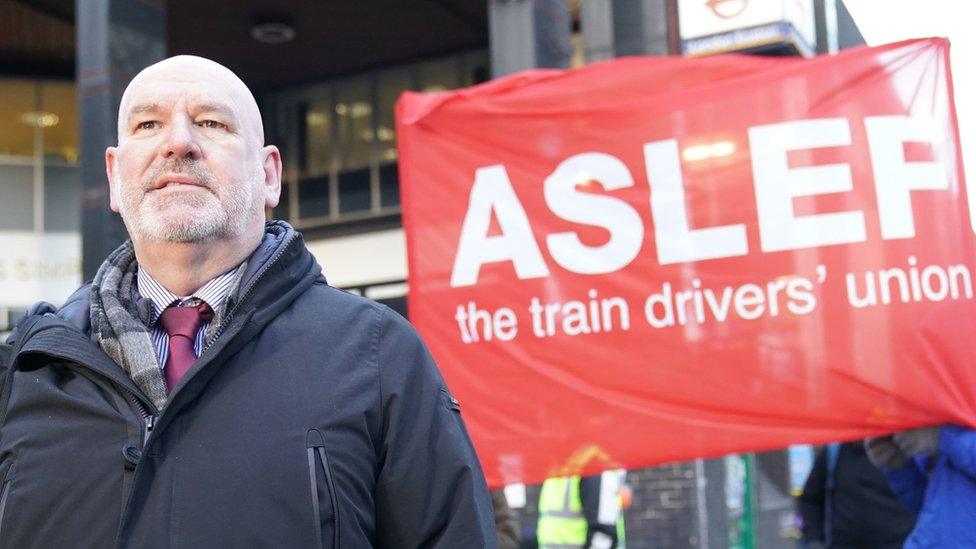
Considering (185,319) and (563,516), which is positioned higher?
(185,319)

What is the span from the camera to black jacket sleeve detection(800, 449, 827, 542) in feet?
24.9

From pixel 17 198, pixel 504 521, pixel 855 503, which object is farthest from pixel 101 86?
pixel 17 198

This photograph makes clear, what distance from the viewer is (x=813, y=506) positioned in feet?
25.0

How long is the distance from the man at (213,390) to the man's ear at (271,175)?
2.7 inches

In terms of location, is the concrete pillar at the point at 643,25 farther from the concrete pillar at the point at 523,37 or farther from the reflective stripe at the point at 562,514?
the reflective stripe at the point at 562,514

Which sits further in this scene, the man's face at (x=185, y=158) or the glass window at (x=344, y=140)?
the glass window at (x=344, y=140)

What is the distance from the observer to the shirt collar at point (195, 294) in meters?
2.26

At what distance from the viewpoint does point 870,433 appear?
14.6 feet

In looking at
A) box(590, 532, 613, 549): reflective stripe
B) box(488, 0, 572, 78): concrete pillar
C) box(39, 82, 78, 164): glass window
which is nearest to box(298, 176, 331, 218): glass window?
box(39, 82, 78, 164): glass window

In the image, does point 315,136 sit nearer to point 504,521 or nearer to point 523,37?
point 523,37

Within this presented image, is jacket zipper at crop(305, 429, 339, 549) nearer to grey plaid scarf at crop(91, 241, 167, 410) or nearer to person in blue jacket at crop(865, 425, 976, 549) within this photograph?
grey plaid scarf at crop(91, 241, 167, 410)

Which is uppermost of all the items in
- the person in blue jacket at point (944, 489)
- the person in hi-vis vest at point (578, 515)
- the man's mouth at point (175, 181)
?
the man's mouth at point (175, 181)

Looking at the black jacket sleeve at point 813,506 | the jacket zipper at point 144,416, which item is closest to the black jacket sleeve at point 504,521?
the black jacket sleeve at point 813,506

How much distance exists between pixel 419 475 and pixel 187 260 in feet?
1.90
